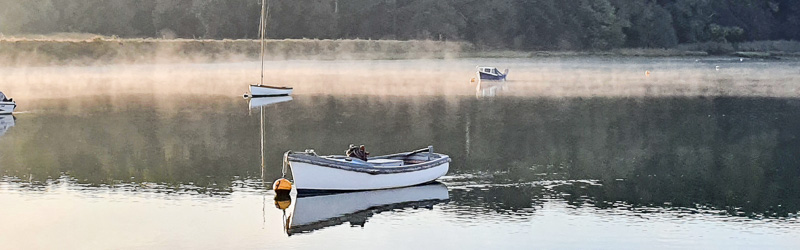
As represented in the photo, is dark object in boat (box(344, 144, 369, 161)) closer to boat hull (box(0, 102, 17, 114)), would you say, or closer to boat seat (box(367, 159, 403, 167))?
boat seat (box(367, 159, 403, 167))

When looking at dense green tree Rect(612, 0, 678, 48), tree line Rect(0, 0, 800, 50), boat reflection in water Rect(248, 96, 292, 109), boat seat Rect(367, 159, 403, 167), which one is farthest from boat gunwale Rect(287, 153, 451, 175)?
dense green tree Rect(612, 0, 678, 48)

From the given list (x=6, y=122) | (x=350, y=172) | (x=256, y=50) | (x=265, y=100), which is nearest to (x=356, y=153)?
(x=350, y=172)

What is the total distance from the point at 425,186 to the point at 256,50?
74.2 metres

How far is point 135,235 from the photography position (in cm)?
2003

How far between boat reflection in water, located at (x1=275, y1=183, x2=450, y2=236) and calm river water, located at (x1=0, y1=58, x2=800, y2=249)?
59 millimetres

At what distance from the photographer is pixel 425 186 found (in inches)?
981

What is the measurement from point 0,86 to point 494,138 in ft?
120

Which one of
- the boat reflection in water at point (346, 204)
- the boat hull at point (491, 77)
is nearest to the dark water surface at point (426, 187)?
the boat reflection in water at point (346, 204)

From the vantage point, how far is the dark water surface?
20203 millimetres

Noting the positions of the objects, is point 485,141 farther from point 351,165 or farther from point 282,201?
point 282,201

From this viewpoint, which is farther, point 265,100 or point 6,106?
point 265,100

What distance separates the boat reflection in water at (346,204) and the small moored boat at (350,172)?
176 millimetres

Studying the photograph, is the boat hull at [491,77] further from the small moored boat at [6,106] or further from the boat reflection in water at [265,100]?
the small moored boat at [6,106]

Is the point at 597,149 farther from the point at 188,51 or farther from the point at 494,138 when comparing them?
the point at 188,51
